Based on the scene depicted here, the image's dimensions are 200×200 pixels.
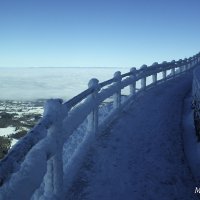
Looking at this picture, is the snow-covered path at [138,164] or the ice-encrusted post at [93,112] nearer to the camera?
the snow-covered path at [138,164]

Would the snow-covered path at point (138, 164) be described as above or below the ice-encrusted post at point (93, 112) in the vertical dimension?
below

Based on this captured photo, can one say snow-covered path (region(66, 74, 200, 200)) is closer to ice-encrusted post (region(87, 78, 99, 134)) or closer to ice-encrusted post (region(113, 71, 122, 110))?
ice-encrusted post (region(87, 78, 99, 134))

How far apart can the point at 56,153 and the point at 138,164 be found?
2.31m

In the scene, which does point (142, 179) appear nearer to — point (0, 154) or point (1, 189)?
point (1, 189)

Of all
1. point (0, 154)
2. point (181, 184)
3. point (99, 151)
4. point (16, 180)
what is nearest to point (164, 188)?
point (181, 184)

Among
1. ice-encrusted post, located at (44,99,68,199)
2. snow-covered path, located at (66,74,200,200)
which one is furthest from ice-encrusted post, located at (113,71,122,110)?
ice-encrusted post, located at (44,99,68,199)

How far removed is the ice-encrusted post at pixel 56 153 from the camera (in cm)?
500

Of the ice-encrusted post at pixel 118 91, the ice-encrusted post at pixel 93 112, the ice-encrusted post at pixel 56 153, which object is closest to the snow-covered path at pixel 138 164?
the ice-encrusted post at pixel 93 112

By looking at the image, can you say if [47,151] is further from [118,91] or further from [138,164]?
[118,91]

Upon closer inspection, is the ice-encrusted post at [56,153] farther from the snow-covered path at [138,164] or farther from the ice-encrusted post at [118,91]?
the ice-encrusted post at [118,91]

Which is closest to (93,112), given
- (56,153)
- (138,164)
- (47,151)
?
(138,164)

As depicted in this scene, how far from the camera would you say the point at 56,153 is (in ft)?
16.6

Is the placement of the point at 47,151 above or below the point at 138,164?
above

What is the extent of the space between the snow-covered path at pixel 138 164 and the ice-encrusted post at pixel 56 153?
1.43 feet
